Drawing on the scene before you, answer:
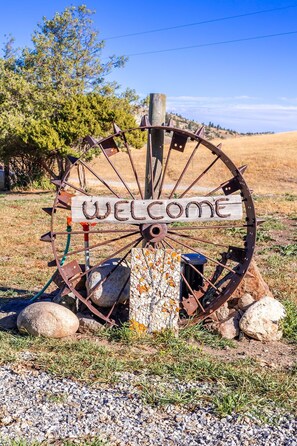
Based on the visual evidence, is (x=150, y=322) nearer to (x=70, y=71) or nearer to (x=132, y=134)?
(x=132, y=134)

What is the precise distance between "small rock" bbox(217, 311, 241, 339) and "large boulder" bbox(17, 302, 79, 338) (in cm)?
174

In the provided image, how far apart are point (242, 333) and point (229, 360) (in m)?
0.76

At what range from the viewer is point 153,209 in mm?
6309

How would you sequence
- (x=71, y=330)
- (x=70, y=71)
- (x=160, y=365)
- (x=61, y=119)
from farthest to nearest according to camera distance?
(x=70, y=71) → (x=61, y=119) → (x=71, y=330) → (x=160, y=365)

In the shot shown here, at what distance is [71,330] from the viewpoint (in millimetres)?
6074

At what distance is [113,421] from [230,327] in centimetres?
247

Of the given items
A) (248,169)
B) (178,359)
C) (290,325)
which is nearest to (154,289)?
(178,359)

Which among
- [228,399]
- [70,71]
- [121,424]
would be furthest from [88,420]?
[70,71]

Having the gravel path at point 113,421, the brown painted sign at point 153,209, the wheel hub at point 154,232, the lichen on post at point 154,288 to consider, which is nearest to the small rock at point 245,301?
the lichen on post at point 154,288

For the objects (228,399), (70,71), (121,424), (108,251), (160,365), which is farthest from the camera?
(70,71)

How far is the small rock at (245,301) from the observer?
6.50 metres

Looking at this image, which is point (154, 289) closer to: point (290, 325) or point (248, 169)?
point (290, 325)

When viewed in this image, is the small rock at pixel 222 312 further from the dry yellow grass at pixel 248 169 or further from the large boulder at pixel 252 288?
the dry yellow grass at pixel 248 169

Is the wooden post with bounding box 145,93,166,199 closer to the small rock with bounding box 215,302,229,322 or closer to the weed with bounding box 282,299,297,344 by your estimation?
the small rock with bounding box 215,302,229,322
